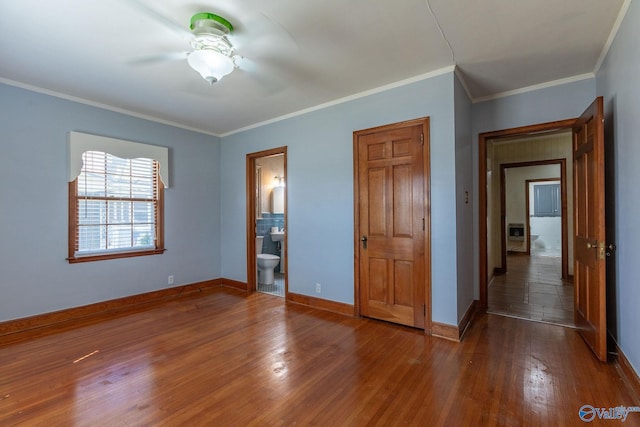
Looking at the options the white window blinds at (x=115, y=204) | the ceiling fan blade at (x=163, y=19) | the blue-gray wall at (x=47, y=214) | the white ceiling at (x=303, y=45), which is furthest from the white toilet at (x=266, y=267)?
the ceiling fan blade at (x=163, y=19)

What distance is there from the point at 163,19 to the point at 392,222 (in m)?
2.60

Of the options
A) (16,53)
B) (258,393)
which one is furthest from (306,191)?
(16,53)

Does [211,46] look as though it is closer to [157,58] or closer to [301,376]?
[157,58]

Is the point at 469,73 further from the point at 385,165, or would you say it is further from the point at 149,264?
the point at 149,264

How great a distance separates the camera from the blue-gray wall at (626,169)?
1947 millimetres

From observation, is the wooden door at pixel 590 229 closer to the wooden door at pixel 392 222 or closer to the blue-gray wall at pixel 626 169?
the blue-gray wall at pixel 626 169

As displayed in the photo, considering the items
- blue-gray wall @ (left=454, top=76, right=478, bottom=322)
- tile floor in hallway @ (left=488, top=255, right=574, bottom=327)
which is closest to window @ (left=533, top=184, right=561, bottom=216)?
tile floor in hallway @ (left=488, top=255, right=574, bottom=327)

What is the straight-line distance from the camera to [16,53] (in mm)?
2504

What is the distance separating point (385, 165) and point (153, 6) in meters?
2.35

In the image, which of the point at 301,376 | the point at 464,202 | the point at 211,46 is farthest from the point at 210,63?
the point at 464,202

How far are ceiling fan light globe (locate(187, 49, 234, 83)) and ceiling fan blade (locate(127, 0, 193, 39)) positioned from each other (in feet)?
0.87

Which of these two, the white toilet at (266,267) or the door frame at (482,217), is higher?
the door frame at (482,217)

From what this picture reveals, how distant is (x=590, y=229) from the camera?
99.3 inches

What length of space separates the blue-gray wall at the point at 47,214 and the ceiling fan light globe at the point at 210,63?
2.38m
